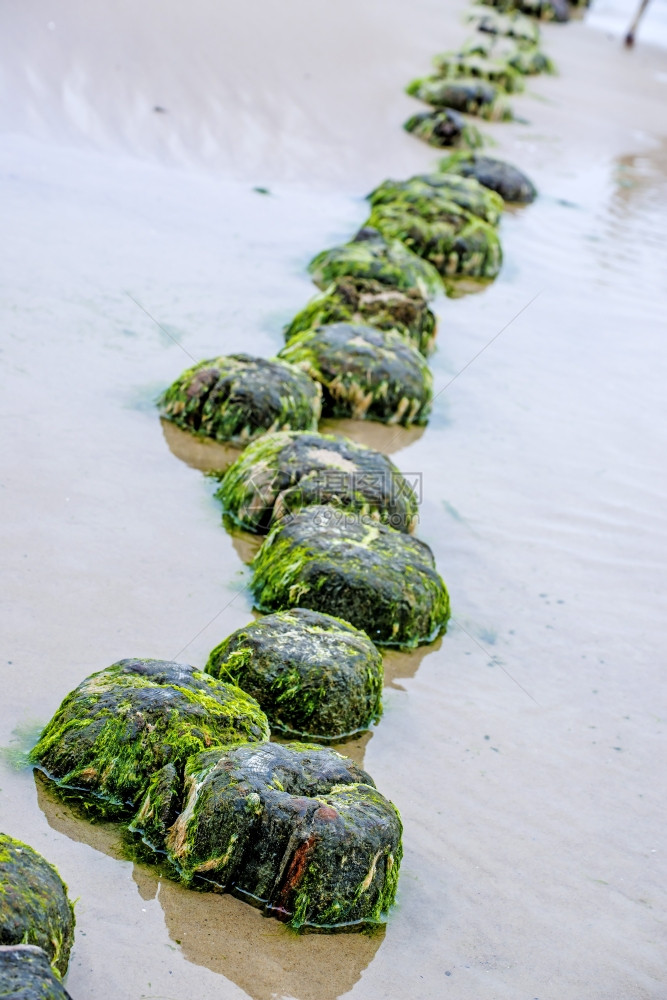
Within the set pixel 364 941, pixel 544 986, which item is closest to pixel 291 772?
pixel 364 941

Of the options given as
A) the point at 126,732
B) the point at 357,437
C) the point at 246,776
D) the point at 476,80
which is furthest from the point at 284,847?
the point at 476,80

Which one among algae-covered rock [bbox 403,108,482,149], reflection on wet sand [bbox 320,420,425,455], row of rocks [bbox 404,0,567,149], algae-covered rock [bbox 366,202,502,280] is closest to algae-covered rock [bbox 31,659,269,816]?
reflection on wet sand [bbox 320,420,425,455]

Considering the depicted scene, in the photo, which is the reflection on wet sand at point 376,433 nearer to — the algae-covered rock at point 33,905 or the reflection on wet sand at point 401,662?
the reflection on wet sand at point 401,662

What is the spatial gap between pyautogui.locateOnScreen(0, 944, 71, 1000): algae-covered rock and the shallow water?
34 centimetres

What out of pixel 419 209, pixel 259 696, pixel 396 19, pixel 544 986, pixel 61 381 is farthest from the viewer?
pixel 396 19

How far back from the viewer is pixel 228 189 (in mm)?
9766

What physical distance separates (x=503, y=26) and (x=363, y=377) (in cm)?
1387

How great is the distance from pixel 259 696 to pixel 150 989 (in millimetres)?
1252

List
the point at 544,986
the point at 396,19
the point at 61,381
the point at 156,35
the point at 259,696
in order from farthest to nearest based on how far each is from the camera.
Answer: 1. the point at 396,19
2. the point at 156,35
3. the point at 61,381
4. the point at 259,696
5. the point at 544,986

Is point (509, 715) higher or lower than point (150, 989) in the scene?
lower

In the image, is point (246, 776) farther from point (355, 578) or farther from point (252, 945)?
point (355, 578)

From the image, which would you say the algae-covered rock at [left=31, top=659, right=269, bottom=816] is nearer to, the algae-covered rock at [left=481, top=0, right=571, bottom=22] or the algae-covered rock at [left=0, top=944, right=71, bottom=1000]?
the algae-covered rock at [left=0, top=944, right=71, bottom=1000]

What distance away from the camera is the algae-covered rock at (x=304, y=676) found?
396 cm

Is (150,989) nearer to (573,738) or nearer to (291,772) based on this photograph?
(291,772)
